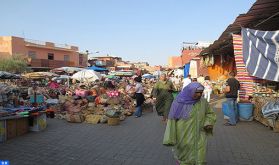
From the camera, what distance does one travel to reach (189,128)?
12.3 ft

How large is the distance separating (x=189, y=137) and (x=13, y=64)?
41554mm

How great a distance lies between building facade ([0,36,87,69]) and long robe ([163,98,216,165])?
45223 millimetres

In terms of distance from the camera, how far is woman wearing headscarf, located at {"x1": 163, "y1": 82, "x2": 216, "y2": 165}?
12.2 ft

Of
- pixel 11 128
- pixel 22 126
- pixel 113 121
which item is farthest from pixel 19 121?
pixel 113 121

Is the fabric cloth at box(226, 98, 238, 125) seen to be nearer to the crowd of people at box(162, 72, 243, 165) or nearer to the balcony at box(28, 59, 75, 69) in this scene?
the crowd of people at box(162, 72, 243, 165)

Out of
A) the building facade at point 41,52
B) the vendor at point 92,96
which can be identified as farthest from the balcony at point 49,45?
the vendor at point 92,96

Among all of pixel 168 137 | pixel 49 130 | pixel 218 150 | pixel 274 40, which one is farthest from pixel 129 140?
pixel 274 40

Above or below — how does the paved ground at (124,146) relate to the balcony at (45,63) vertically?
below

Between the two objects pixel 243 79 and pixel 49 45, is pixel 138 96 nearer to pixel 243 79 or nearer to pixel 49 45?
pixel 243 79

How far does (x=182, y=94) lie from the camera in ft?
12.8

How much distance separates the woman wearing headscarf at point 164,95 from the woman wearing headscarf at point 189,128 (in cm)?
561

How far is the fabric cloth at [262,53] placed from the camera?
6748mm

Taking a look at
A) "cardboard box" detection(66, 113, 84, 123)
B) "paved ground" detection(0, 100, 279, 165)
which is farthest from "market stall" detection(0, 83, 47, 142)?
"cardboard box" detection(66, 113, 84, 123)

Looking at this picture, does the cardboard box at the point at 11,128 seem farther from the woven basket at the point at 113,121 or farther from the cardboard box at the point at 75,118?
the woven basket at the point at 113,121
